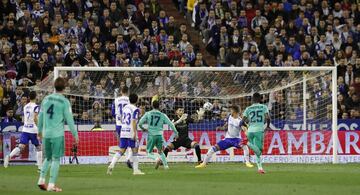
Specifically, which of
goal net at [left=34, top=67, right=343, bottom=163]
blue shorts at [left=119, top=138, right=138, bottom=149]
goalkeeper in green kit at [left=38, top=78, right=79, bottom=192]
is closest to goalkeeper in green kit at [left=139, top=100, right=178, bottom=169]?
blue shorts at [left=119, top=138, right=138, bottom=149]

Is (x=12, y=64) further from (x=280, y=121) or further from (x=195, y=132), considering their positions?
(x=280, y=121)

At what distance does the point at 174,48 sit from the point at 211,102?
4.46 m

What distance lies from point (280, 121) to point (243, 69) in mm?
2219

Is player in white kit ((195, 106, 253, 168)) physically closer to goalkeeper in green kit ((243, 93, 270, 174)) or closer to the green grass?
the green grass

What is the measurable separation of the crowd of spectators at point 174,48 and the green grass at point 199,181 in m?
4.39

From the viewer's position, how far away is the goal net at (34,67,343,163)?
3108 centimetres

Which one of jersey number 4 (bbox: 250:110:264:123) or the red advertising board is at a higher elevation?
jersey number 4 (bbox: 250:110:264:123)

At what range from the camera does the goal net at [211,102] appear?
31078mm

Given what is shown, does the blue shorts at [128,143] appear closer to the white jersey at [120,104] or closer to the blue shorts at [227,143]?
the white jersey at [120,104]

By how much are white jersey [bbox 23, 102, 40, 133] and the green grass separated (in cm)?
112

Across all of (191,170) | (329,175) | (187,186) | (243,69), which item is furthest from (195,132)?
(187,186)

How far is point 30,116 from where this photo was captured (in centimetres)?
2677

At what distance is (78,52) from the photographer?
3391 centimetres

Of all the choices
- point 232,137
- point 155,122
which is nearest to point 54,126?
point 155,122
